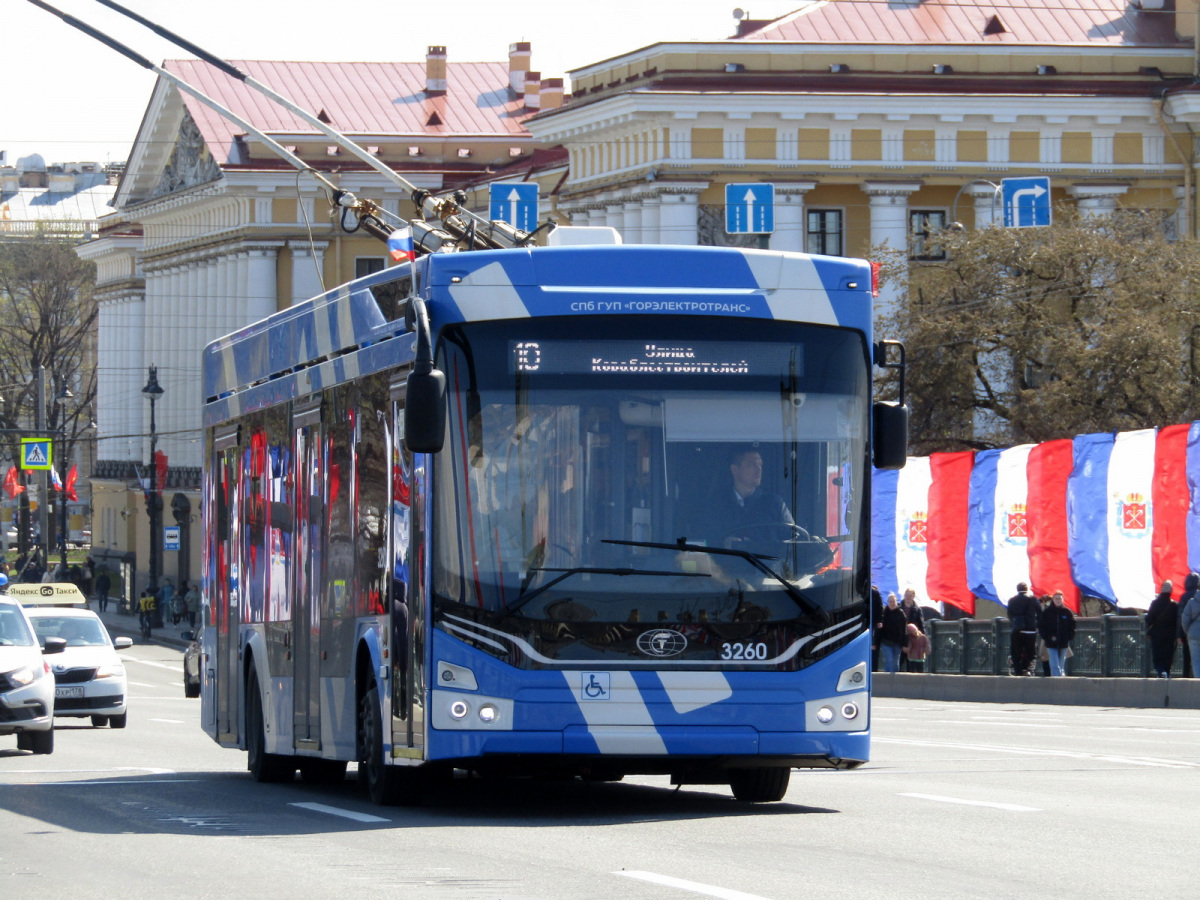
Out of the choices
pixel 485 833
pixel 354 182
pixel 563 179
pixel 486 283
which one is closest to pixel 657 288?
pixel 486 283

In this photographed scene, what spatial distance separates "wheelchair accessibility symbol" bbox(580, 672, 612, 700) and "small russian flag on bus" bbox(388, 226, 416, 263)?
3.33 m

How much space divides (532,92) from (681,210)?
3306 centimetres

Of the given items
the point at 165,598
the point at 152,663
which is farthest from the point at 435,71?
the point at 152,663

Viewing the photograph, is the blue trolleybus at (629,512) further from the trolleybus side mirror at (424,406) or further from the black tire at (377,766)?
the black tire at (377,766)

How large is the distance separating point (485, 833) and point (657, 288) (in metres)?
3.02

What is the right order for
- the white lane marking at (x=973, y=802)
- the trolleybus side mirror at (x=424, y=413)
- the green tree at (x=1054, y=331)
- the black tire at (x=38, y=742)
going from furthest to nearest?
the green tree at (x=1054, y=331) < the black tire at (x=38, y=742) < the white lane marking at (x=973, y=802) < the trolleybus side mirror at (x=424, y=413)

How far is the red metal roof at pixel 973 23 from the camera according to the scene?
218 feet

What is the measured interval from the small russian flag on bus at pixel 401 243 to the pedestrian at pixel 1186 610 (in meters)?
16.8

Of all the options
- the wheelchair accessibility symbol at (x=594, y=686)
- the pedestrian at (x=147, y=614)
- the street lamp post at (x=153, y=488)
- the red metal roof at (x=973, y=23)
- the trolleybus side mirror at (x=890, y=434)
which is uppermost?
the red metal roof at (x=973, y=23)

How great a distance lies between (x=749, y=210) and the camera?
Answer: 5812 centimetres

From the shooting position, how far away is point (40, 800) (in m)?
16.0

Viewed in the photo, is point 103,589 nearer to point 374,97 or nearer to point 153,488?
point 153,488

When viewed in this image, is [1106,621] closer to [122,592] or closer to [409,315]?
[409,315]

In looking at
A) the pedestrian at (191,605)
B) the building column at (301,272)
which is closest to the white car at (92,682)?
the pedestrian at (191,605)
